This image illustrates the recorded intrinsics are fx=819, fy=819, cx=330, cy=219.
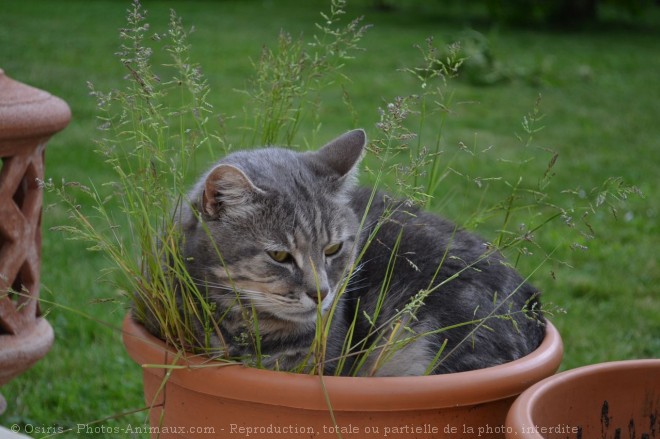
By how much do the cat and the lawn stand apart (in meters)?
0.22

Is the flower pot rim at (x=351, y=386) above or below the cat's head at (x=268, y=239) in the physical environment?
below

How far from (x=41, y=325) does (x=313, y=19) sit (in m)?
10.0

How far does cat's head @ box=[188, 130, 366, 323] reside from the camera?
1.92 meters

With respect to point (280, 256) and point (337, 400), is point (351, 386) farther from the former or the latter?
point (280, 256)

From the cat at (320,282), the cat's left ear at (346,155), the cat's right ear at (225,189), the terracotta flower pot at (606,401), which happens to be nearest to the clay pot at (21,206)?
the cat at (320,282)

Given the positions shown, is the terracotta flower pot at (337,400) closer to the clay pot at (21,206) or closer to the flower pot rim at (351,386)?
the flower pot rim at (351,386)

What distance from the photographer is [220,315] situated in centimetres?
198

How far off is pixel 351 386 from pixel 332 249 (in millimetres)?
439

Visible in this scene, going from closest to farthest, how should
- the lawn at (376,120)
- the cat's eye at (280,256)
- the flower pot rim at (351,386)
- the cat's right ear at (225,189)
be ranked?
the flower pot rim at (351,386) < the cat's right ear at (225,189) < the cat's eye at (280,256) < the lawn at (376,120)

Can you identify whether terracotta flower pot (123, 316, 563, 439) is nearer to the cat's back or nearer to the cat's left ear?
the cat's back

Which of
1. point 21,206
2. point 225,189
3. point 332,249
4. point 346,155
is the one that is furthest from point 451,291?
point 21,206

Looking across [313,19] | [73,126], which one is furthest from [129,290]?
[313,19]

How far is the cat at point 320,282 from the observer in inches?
75.6

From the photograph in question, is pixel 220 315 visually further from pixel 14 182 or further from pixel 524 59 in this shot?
pixel 524 59
